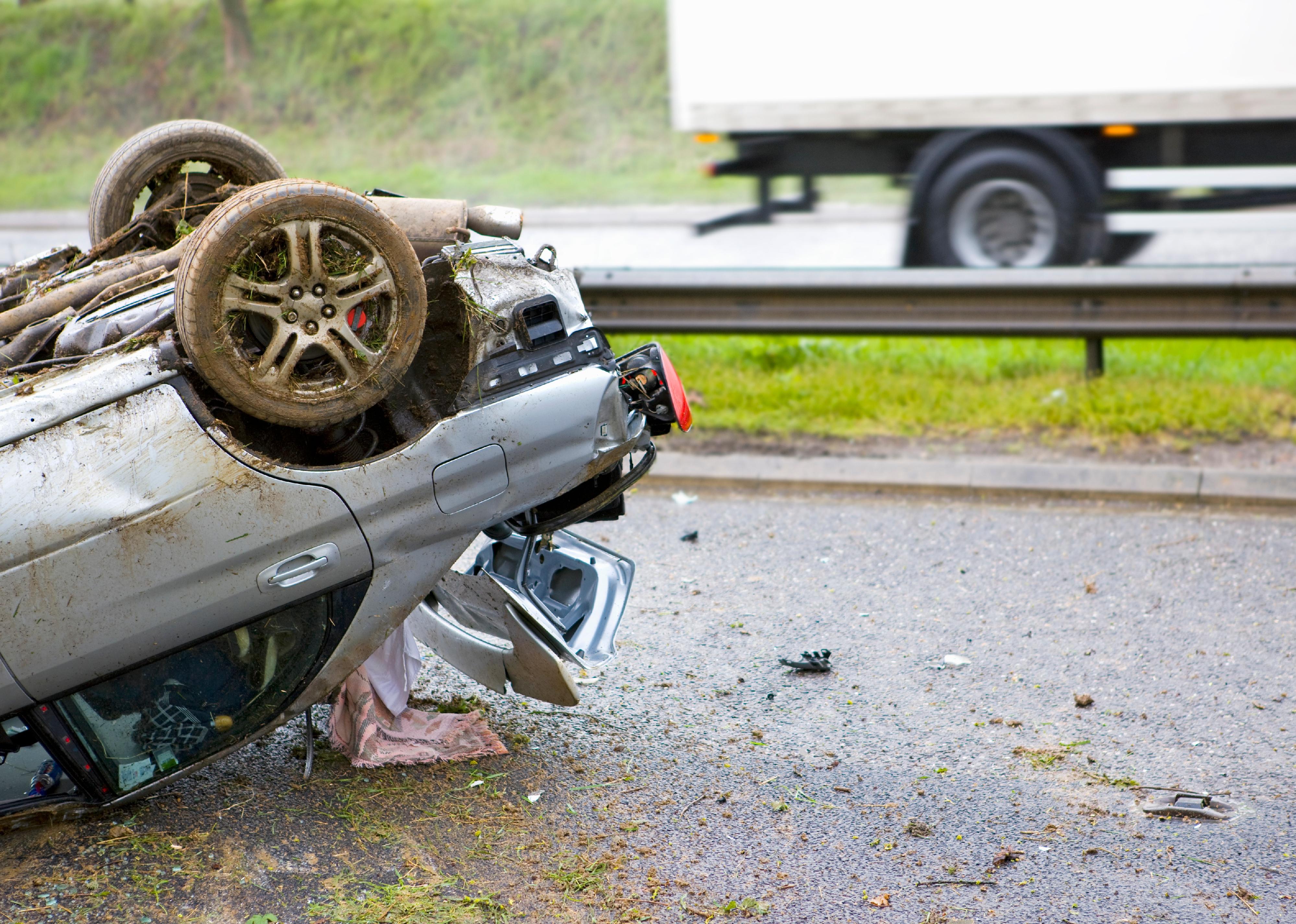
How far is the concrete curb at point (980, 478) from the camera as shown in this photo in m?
5.77

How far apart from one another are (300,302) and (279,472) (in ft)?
1.48

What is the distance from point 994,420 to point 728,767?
12.1 feet

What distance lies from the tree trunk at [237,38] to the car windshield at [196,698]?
17.0 m

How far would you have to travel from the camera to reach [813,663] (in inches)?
171

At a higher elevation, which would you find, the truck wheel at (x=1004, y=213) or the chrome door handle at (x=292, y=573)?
the truck wheel at (x=1004, y=213)

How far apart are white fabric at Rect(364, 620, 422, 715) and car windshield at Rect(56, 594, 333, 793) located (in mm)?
451

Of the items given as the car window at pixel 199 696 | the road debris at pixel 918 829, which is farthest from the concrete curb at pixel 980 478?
the car window at pixel 199 696

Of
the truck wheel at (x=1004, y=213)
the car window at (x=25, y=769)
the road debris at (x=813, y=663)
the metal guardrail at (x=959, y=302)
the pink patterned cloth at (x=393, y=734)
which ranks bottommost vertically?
the road debris at (x=813, y=663)

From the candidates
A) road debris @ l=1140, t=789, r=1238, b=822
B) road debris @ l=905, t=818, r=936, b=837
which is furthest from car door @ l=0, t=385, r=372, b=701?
road debris @ l=1140, t=789, r=1238, b=822

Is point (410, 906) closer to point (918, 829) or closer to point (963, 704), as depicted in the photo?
point (918, 829)

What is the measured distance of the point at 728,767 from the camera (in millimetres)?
3713

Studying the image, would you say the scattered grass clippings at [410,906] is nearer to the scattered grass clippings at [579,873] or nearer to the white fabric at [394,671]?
the scattered grass clippings at [579,873]

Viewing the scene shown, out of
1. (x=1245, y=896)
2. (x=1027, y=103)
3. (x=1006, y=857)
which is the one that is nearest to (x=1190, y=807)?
(x=1245, y=896)

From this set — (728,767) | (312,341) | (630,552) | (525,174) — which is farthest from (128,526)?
(525,174)
